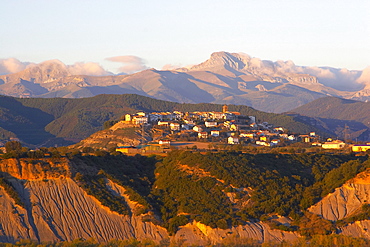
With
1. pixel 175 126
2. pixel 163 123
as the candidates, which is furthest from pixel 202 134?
pixel 163 123

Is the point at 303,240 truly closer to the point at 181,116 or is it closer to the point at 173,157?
the point at 173,157

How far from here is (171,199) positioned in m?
69.1

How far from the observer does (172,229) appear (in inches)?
2491

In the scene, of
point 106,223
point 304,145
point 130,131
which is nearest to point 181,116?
point 130,131

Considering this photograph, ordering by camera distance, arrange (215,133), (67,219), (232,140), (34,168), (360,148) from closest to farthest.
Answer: (67,219) < (34,168) < (360,148) < (232,140) < (215,133)

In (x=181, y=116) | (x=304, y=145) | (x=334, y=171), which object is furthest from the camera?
(x=181, y=116)

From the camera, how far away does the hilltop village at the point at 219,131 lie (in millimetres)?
117875

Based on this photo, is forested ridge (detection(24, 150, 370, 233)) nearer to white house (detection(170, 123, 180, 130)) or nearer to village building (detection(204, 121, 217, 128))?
white house (detection(170, 123, 180, 130))

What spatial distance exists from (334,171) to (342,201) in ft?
20.0

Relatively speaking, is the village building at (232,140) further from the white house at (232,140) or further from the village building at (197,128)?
the village building at (197,128)

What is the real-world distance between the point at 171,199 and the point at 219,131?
199ft

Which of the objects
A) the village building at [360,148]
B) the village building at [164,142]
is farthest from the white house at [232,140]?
the village building at [360,148]

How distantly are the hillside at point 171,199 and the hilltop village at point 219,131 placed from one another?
2989 centimetres

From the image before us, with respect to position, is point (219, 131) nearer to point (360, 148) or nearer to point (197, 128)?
point (197, 128)
